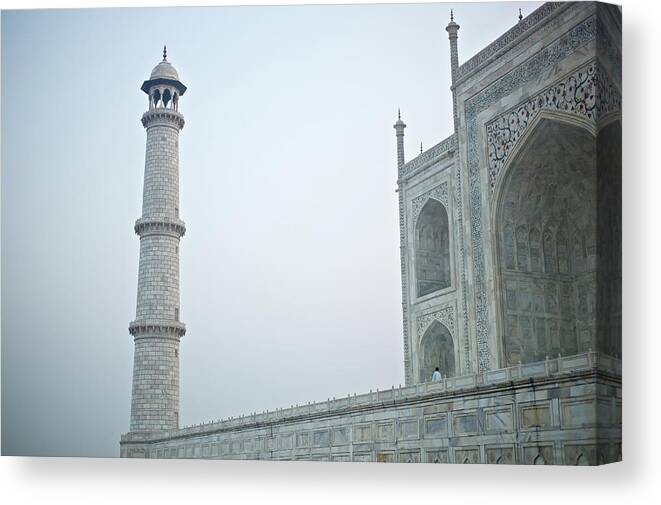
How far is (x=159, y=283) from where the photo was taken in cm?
1374

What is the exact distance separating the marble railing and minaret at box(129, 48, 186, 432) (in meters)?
1.64

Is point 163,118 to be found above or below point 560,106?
above

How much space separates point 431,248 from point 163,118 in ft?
12.4

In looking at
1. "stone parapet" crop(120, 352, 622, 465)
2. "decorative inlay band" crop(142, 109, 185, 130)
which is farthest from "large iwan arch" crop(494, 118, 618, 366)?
"decorative inlay band" crop(142, 109, 185, 130)

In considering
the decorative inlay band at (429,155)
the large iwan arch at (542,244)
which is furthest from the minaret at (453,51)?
the large iwan arch at (542,244)

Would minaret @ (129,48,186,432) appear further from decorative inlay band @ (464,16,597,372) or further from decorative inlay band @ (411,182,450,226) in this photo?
decorative inlay band @ (464,16,597,372)

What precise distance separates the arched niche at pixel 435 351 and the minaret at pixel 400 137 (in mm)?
2001

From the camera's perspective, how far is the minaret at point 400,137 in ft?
34.4

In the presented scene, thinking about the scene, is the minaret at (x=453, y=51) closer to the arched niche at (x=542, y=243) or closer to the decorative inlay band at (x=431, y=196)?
the arched niche at (x=542, y=243)

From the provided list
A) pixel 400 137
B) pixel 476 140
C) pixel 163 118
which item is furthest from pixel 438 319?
pixel 163 118

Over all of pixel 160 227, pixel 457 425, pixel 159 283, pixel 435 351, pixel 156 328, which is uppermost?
pixel 160 227

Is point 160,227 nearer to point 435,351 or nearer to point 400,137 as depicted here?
point 400,137

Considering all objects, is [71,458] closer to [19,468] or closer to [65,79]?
[19,468]

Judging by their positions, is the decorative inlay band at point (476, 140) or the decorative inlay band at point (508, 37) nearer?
the decorative inlay band at point (508, 37)
